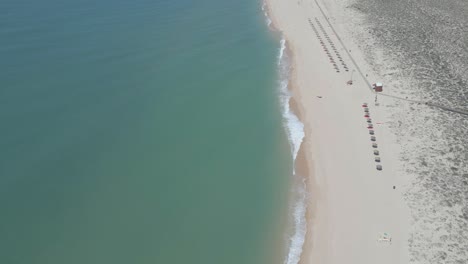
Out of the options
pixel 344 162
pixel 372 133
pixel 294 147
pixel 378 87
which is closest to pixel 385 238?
pixel 344 162

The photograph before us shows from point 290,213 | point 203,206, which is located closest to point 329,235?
point 290,213

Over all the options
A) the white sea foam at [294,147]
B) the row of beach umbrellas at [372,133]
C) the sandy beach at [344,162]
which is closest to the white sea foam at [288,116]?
the white sea foam at [294,147]

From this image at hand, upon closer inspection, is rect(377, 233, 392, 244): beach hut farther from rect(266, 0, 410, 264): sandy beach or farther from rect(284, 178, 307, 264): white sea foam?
rect(284, 178, 307, 264): white sea foam

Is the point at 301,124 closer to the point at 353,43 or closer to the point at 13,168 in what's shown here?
the point at 353,43

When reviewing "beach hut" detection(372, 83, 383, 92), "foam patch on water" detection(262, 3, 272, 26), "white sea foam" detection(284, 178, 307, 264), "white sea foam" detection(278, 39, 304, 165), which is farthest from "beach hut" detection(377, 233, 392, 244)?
"foam patch on water" detection(262, 3, 272, 26)

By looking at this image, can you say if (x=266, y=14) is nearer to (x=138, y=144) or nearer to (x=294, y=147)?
(x=294, y=147)

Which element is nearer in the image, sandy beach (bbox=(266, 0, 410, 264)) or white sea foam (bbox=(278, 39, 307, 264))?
sandy beach (bbox=(266, 0, 410, 264))
